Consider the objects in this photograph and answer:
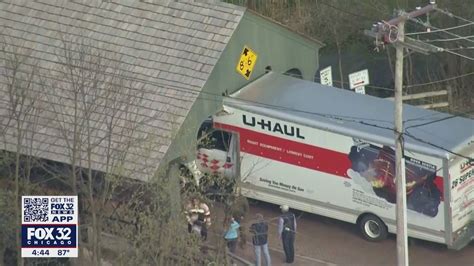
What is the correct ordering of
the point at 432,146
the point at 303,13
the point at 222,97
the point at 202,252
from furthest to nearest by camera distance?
the point at 303,13 < the point at 222,97 < the point at 432,146 < the point at 202,252


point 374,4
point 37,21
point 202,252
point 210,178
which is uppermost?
point 374,4

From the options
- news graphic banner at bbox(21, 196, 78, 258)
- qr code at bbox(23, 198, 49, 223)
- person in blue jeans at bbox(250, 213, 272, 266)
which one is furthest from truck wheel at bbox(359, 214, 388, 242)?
qr code at bbox(23, 198, 49, 223)

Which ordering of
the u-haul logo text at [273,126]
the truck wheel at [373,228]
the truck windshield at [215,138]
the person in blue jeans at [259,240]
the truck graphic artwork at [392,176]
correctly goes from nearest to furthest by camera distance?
the person in blue jeans at [259,240] < the truck graphic artwork at [392,176] < the truck wheel at [373,228] < the u-haul logo text at [273,126] < the truck windshield at [215,138]

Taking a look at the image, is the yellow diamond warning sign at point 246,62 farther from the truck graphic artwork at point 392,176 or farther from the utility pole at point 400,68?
the utility pole at point 400,68

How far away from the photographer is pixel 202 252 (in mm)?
20828

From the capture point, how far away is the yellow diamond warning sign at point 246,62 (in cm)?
2491

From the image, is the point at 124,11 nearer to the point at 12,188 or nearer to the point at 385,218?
the point at 12,188

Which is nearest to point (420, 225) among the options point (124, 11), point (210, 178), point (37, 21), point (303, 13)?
point (210, 178)

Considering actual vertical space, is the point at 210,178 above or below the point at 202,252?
above

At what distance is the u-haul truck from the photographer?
887 inches

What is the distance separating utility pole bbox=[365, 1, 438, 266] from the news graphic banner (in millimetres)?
7650

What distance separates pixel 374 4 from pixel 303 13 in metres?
4.50

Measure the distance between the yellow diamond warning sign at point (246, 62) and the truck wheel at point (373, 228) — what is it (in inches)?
167

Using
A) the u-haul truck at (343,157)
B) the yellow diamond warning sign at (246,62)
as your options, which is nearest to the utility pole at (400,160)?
the u-haul truck at (343,157)
